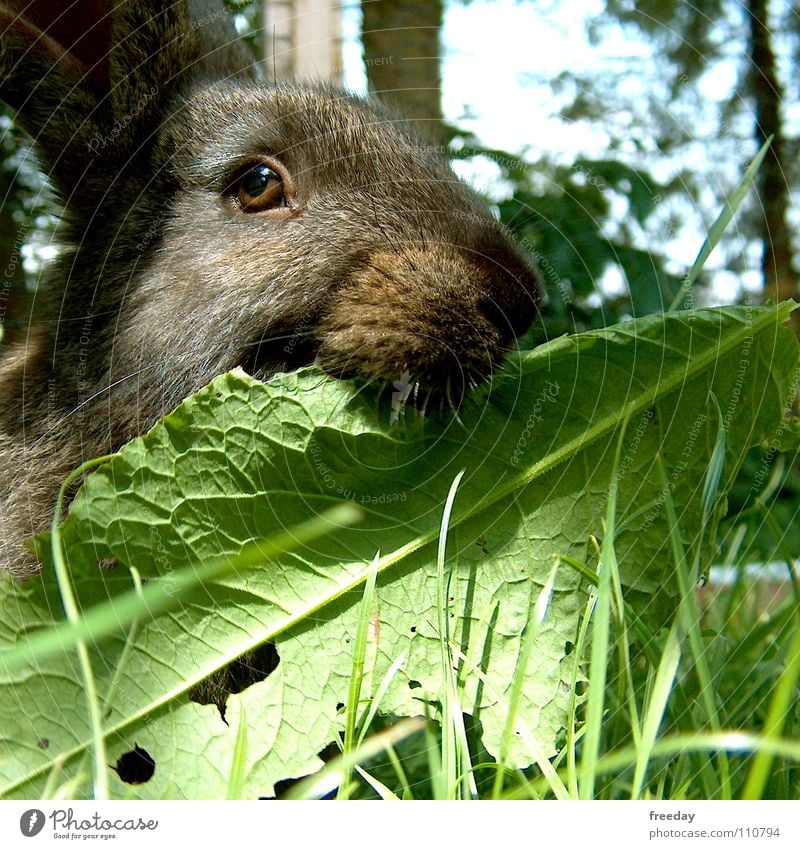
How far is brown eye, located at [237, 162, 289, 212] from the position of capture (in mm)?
2041

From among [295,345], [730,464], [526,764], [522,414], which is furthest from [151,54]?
[526,764]

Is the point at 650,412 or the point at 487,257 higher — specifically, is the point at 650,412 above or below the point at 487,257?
below

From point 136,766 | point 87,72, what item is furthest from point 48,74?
point 136,766

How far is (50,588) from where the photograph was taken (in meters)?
1.63

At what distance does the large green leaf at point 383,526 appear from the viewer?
62.4 inches

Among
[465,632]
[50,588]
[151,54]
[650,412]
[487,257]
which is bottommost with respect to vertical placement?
[465,632]

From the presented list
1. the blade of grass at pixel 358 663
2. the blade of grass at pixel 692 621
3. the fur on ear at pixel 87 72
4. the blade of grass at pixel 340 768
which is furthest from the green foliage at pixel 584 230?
the blade of grass at pixel 340 768

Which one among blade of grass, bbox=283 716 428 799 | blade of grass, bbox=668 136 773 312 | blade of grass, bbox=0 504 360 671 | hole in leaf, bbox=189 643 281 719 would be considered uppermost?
blade of grass, bbox=668 136 773 312

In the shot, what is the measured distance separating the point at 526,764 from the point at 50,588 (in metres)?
0.90

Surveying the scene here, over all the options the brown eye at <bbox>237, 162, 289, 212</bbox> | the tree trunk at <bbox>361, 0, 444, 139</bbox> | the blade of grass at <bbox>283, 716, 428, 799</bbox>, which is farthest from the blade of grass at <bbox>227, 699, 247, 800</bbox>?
the tree trunk at <bbox>361, 0, 444, 139</bbox>

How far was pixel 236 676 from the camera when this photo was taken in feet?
5.88

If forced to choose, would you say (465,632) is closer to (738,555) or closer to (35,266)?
(738,555)

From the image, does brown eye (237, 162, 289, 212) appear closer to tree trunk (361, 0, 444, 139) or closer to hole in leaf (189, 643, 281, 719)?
tree trunk (361, 0, 444, 139)

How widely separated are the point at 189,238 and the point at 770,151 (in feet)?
4.55
